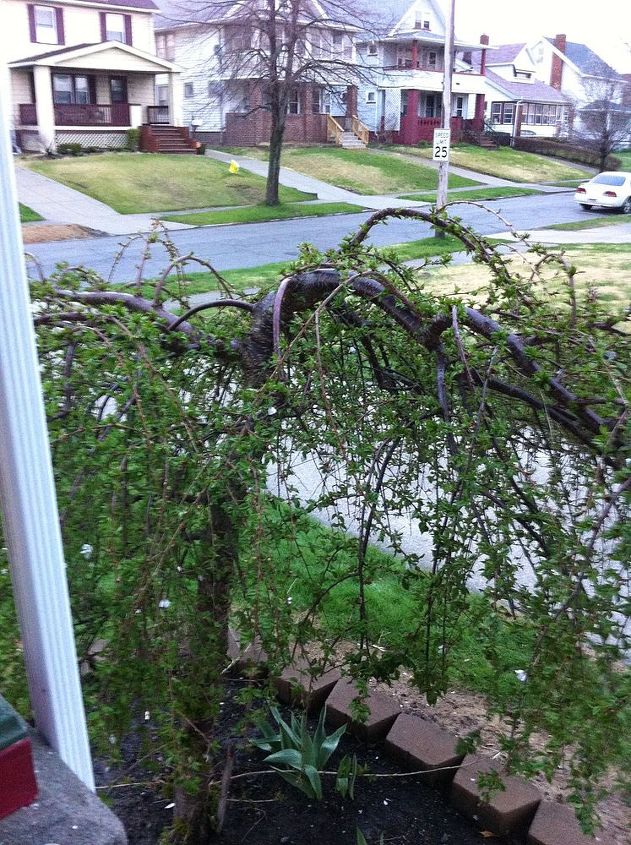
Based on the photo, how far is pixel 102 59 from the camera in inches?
1426

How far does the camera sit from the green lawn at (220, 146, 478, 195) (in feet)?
110

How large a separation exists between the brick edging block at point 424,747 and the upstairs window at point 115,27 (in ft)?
130

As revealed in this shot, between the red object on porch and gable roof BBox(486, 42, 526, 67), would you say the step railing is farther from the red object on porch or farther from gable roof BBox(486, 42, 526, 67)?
the red object on porch

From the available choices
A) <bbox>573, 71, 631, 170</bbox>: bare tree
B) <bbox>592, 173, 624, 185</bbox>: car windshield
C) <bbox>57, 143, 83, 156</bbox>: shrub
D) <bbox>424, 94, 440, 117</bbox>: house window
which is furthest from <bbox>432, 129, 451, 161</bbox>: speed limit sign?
<bbox>424, 94, 440, 117</bbox>: house window

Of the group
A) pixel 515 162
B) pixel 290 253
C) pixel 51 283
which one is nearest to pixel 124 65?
pixel 515 162

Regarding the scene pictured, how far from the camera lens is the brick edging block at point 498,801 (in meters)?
3.21

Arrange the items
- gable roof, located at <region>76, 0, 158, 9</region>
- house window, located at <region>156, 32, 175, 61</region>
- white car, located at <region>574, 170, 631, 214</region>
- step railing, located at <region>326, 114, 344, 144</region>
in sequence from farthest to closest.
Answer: house window, located at <region>156, 32, 175, 61</region>, step railing, located at <region>326, 114, 344, 144</region>, gable roof, located at <region>76, 0, 158, 9</region>, white car, located at <region>574, 170, 631, 214</region>

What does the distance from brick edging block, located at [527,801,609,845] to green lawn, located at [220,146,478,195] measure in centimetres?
3019

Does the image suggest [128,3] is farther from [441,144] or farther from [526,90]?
[526,90]

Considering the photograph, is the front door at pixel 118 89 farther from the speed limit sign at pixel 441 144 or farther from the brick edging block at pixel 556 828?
the brick edging block at pixel 556 828

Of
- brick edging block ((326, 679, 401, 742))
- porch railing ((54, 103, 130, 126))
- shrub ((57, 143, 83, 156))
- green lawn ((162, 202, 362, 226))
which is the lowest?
green lawn ((162, 202, 362, 226))

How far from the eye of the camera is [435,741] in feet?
11.8

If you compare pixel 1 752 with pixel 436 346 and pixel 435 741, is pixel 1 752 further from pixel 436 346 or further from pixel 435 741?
pixel 435 741

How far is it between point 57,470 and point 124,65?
3861cm
